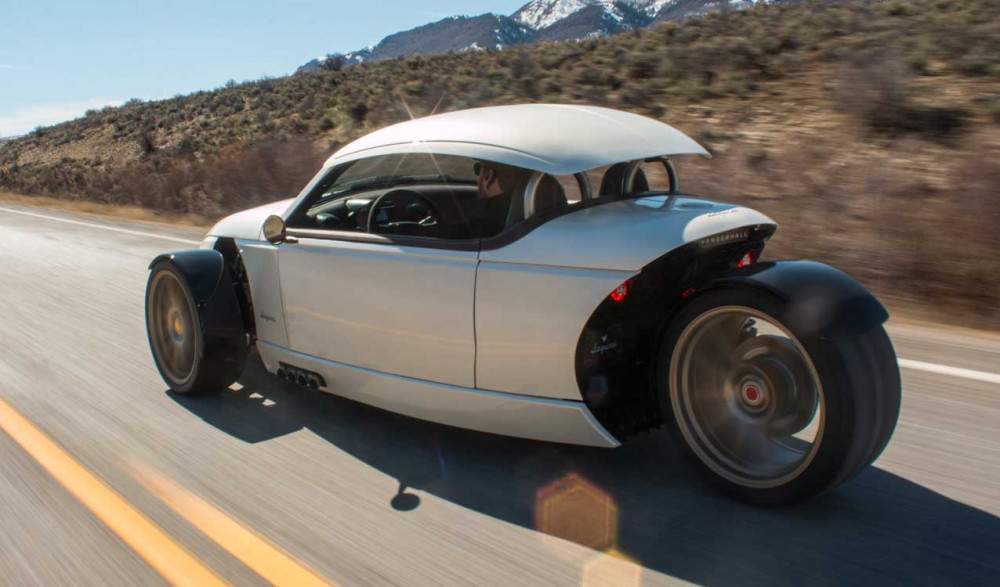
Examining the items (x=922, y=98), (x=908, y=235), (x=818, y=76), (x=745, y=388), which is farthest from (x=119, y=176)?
(x=745, y=388)

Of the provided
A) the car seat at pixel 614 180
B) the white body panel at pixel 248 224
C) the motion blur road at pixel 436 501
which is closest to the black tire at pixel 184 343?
the motion blur road at pixel 436 501

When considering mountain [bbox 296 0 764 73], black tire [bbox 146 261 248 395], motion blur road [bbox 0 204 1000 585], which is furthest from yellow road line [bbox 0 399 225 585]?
mountain [bbox 296 0 764 73]

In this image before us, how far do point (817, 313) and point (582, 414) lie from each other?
976 mm

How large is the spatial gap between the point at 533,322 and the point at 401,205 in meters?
1.19

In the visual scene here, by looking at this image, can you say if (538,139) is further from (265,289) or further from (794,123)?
(794,123)

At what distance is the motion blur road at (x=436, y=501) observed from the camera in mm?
2959

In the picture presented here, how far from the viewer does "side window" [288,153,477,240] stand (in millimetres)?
4047

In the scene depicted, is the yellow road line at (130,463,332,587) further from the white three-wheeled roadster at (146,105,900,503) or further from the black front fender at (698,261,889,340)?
the black front fender at (698,261,889,340)

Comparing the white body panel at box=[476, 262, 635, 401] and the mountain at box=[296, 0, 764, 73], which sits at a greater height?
the mountain at box=[296, 0, 764, 73]

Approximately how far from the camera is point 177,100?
1917 inches

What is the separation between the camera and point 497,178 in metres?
3.86

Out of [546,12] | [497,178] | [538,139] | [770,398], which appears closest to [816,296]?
[770,398]

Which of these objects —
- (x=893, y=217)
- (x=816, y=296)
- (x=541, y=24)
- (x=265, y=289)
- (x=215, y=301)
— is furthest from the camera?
(x=541, y=24)

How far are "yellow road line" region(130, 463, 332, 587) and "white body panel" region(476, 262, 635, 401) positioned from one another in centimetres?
106
